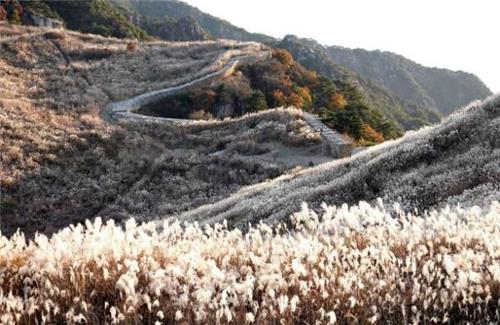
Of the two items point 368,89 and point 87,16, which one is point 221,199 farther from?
point 368,89

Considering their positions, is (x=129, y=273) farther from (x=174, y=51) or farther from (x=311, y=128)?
(x=174, y=51)

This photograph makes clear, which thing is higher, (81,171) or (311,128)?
(311,128)

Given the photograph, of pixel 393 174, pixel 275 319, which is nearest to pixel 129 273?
pixel 275 319

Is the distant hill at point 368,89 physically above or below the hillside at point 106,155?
above

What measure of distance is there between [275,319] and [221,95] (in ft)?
199

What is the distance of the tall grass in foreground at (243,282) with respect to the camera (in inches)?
156

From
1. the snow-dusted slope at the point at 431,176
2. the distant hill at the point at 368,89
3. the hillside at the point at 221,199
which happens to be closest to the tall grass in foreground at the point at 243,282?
the hillside at the point at 221,199

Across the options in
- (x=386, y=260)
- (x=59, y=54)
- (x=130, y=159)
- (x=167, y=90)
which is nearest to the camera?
(x=386, y=260)

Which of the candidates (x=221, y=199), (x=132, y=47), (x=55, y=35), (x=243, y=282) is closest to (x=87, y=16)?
(x=132, y=47)

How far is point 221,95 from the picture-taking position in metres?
63.7

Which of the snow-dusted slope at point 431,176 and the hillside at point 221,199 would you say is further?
the snow-dusted slope at point 431,176

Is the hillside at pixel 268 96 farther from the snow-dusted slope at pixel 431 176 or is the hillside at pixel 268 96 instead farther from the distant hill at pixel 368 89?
the distant hill at pixel 368 89

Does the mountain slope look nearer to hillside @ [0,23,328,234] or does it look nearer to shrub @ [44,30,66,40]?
shrub @ [44,30,66,40]

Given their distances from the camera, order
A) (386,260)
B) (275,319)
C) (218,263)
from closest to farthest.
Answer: (275,319) → (386,260) → (218,263)
